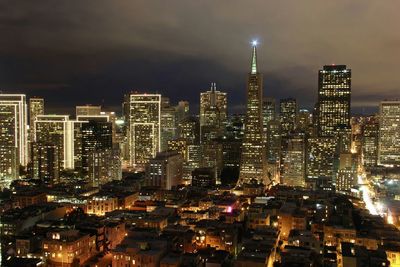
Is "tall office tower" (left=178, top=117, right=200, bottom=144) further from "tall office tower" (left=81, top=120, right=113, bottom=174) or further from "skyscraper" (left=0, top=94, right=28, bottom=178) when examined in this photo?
"skyscraper" (left=0, top=94, right=28, bottom=178)

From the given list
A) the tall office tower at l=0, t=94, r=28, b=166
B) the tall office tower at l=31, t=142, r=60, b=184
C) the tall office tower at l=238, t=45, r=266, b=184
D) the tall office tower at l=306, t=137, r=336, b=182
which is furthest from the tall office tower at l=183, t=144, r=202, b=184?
the tall office tower at l=0, t=94, r=28, b=166

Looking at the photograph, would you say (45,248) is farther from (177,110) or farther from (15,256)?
(177,110)

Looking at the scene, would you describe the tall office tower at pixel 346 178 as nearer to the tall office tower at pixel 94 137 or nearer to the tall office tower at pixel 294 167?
the tall office tower at pixel 294 167

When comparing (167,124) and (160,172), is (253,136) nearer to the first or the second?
(160,172)

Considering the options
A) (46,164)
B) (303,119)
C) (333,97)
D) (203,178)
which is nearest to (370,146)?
(333,97)

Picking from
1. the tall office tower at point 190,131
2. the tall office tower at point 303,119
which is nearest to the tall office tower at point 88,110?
the tall office tower at point 190,131
